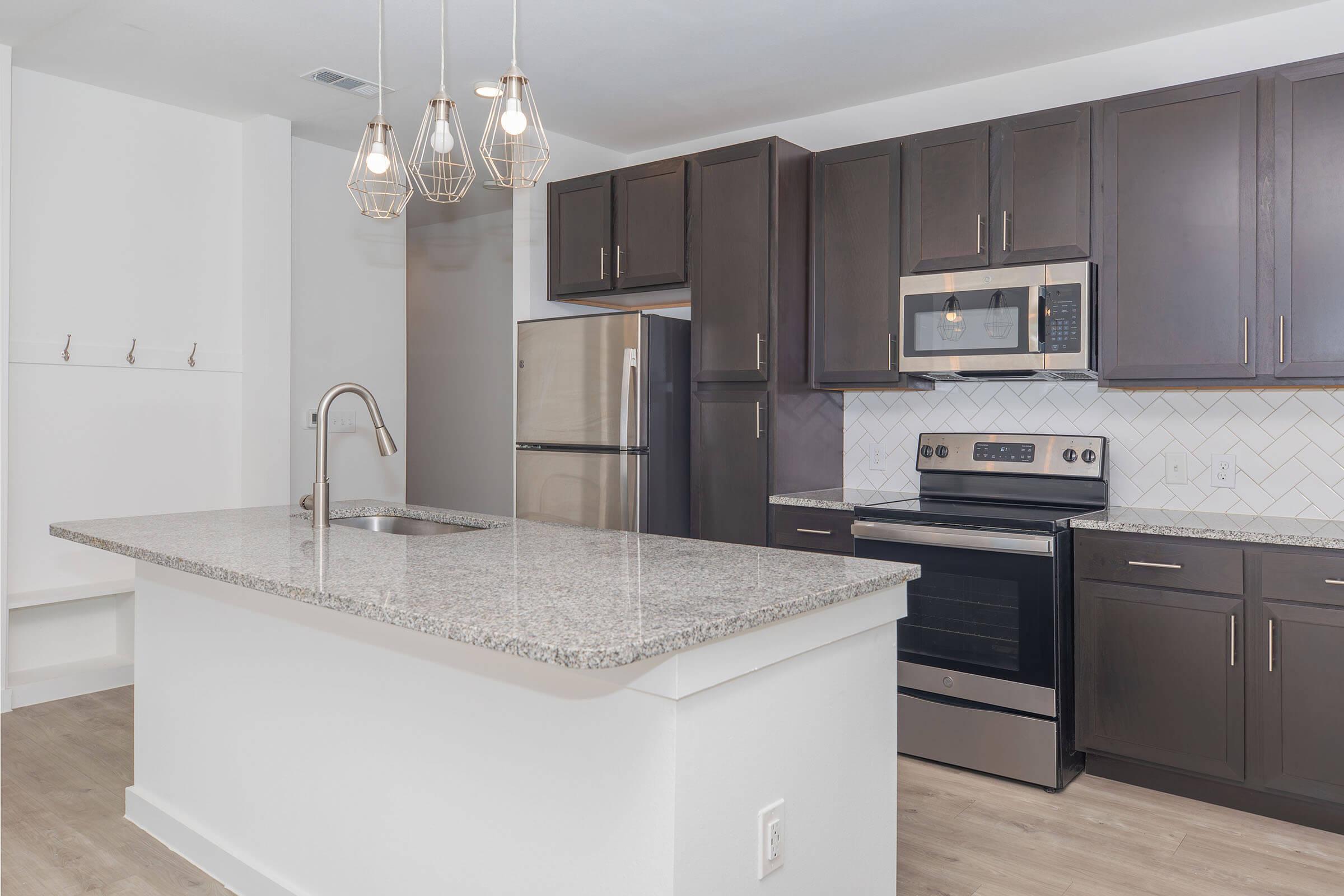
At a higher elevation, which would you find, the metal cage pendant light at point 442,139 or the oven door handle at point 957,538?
the metal cage pendant light at point 442,139

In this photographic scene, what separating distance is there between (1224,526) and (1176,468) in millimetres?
473

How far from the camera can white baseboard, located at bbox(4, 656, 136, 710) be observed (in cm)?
360

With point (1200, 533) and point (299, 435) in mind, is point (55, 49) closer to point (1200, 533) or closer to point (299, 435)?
point (299, 435)

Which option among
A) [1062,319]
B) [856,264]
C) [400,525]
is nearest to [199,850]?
[400,525]

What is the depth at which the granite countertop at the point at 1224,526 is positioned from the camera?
8.27 ft

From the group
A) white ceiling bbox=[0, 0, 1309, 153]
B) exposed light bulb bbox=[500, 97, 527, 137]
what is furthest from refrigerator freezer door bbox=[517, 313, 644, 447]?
exposed light bulb bbox=[500, 97, 527, 137]

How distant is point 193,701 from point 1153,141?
10.9 ft

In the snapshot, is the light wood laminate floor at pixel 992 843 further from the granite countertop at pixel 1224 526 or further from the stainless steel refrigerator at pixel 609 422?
the stainless steel refrigerator at pixel 609 422

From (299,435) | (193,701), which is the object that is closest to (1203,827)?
(193,701)

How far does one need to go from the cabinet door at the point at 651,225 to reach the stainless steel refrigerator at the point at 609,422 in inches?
11.1

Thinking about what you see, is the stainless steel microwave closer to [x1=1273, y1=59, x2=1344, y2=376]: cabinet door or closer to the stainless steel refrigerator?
[x1=1273, y1=59, x2=1344, y2=376]: cabinet door

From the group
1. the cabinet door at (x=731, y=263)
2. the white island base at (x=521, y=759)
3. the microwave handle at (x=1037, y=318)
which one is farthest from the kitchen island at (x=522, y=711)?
the microwave handle at (x=1037, y=318)

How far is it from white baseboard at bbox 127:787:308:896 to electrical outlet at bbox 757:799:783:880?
1179 mm

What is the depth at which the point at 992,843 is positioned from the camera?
2.49m
